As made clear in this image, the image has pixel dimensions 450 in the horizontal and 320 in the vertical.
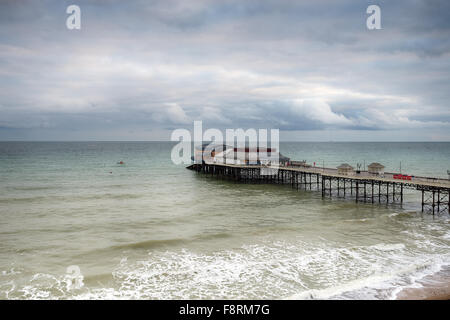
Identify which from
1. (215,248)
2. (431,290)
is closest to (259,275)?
(215,248)

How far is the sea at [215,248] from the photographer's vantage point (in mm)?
14000

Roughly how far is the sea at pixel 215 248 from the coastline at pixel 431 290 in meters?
0.35

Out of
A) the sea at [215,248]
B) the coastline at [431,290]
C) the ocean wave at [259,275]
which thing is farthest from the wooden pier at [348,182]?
the coastline at [431,290]

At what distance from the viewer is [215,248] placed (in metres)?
19.1

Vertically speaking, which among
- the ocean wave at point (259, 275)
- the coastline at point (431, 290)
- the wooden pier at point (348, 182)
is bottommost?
the ocean wave at point (259, 275)

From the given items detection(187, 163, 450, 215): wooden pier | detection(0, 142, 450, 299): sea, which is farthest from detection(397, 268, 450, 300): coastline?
Answer: detection(187, 163, 450, 215): wooden pier

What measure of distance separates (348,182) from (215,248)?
36.6 meters

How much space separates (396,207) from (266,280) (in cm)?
2123

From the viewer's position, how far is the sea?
14.0m

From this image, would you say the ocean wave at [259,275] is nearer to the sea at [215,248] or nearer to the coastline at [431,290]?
the sea at [215,248]

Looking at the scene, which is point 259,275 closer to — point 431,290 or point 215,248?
point 215,248

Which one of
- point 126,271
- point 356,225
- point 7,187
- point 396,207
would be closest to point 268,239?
point 356,225

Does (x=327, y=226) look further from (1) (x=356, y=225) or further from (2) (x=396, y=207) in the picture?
(2) (x=396, y=207)

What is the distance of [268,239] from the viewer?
68.0ft
